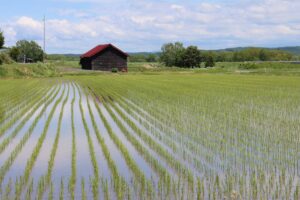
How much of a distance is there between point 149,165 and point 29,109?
432 inches

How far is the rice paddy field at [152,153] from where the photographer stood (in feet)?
23.1

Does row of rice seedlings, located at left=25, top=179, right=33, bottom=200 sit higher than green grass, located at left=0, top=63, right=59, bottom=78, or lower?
lower

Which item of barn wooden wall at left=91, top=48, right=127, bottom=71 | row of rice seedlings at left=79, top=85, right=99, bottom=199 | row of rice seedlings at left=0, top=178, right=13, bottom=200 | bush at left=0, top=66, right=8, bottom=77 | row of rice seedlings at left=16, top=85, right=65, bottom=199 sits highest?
barn wooden wall at left=91, top=48, right=127, bottom=71

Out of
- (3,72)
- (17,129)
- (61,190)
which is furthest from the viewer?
(3,72)

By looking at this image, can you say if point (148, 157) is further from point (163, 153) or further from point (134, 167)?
point (134, 167)

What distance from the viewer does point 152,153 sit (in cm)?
985

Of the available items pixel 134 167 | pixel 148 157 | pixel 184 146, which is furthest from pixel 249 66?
pixel 134 167

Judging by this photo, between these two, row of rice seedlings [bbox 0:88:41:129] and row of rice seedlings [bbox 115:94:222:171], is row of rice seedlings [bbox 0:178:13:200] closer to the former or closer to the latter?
row of rice seedlings [bbox 115:94:222:171]

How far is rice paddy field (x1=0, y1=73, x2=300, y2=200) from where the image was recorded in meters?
7.04

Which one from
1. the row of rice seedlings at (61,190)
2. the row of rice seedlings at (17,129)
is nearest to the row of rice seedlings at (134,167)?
the row of rice seedlings at (61,190)

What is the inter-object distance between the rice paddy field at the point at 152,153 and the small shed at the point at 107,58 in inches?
1996

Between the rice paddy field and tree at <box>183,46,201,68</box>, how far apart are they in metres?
70.6

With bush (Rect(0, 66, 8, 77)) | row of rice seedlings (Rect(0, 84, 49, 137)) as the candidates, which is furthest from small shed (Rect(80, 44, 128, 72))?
row of rice seedlings (Rect(0, 84, 49, 137))

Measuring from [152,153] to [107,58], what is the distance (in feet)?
197
